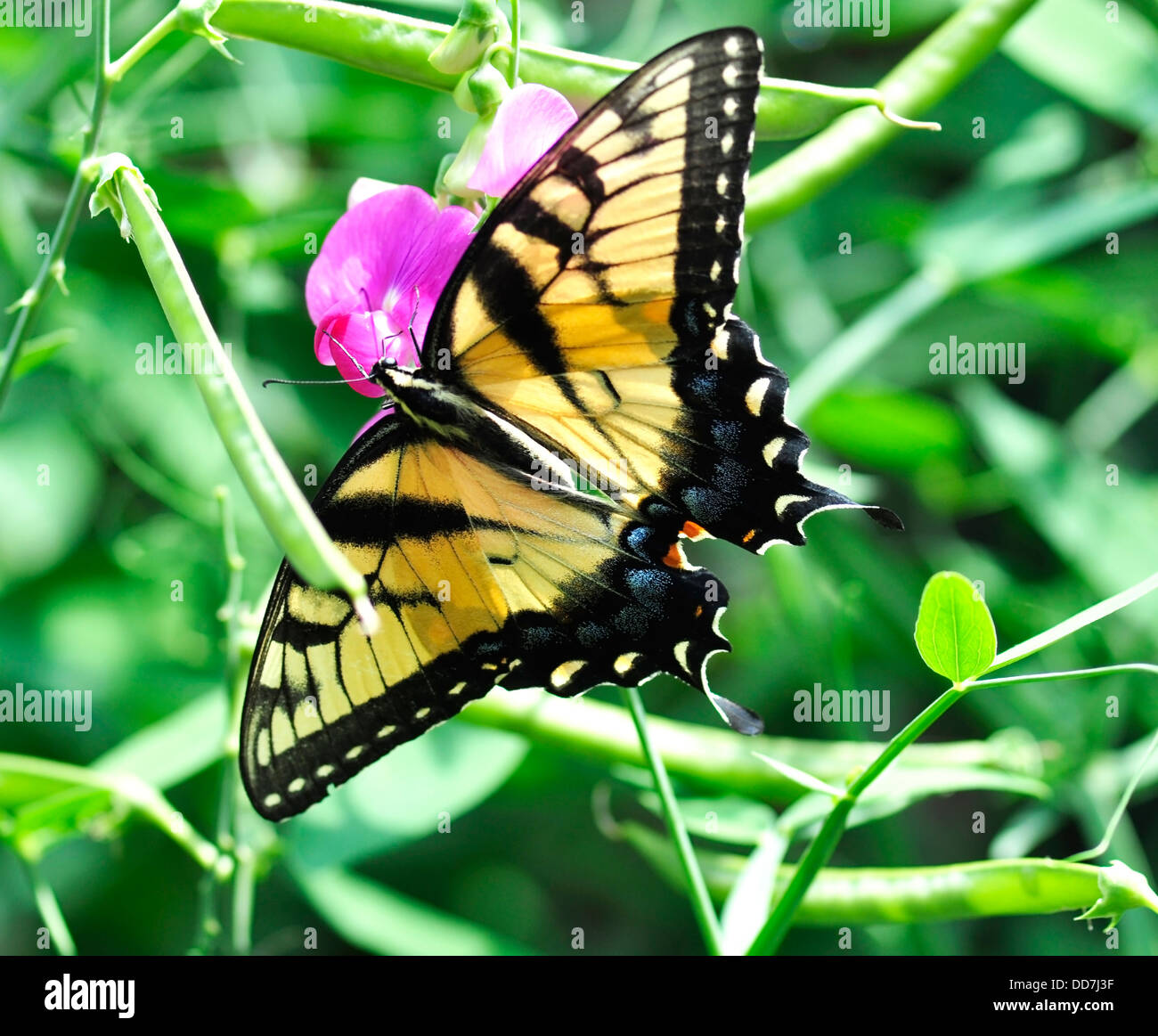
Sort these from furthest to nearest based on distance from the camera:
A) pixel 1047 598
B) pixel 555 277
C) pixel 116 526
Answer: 1. pixel 116 526
2. pixel 1047 598
3. pixel 555 277

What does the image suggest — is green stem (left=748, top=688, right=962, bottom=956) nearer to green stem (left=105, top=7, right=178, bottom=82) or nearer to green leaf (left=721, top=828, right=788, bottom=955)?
green leaf (left=721, top=828, right=788, bottom=955)

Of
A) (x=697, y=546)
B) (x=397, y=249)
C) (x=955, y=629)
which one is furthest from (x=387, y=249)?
(x=697, y=546)

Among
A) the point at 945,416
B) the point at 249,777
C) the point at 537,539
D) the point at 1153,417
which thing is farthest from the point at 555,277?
the point at 1153,417

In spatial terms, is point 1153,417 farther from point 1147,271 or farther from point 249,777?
point 249,777

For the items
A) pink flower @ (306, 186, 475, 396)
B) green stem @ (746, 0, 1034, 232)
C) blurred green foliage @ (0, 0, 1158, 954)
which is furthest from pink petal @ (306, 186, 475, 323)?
blurred green foliage @ (0, 0, 1158, 954)

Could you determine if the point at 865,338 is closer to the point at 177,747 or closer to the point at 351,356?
the point at 351,356
